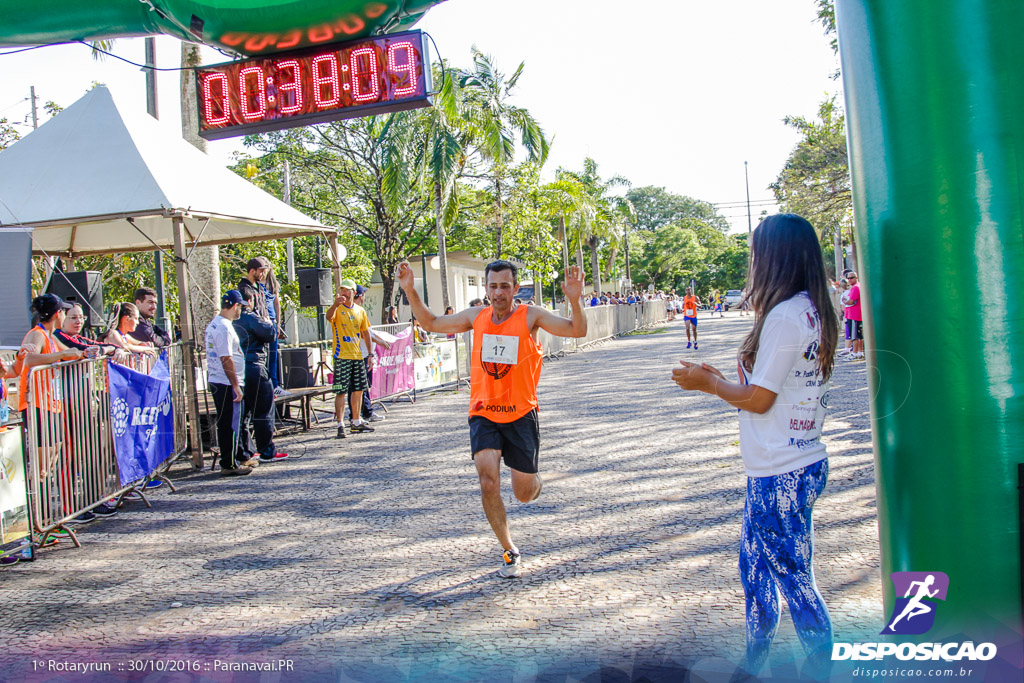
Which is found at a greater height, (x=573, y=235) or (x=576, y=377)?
(x=573, y=235)

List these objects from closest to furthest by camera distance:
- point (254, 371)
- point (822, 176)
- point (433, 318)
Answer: point (433, 318)
point (254, 371)
point (822, 176)

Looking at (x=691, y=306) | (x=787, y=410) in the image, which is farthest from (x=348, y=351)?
(x=691, y=306)

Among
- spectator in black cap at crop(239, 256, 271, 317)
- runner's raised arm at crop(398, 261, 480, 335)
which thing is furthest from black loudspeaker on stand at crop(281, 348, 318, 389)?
runner's raised arm at crop(398, 261, 480, 335)

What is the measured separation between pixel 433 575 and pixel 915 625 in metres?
2.80

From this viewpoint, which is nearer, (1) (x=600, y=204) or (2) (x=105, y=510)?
(2) (x=105, y=510)

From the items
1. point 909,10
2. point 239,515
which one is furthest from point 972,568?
point 239,515

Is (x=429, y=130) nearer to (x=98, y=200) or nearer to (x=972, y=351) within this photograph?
(x=98, y=200)

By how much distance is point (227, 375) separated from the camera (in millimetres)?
8117

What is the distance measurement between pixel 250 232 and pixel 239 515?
270 inches

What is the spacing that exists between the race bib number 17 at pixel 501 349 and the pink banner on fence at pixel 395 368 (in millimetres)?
8186

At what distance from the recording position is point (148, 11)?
418cm

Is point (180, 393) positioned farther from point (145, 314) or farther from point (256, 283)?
point (256, 283)

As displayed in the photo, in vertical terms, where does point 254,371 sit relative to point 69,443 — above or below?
above

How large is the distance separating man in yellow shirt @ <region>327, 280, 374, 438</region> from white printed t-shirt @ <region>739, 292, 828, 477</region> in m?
7.96
